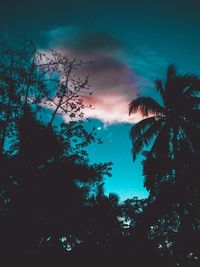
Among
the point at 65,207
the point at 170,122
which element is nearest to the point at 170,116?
the point at 170,122

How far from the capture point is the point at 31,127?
12.1 m

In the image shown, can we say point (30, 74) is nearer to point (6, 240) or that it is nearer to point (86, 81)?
point (86, 81)

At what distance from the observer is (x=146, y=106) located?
747 inches

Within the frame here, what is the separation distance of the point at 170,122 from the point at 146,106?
198cm

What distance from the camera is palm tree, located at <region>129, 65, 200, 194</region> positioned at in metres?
17.2

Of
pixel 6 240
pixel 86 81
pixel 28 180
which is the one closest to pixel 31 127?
pixel 28 180

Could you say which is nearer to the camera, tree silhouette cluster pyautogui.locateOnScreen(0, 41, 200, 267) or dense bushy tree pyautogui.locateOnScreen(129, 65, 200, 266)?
tree silhouette cluster pyautogui.locateOnScreen(0, 41, 200, 267)

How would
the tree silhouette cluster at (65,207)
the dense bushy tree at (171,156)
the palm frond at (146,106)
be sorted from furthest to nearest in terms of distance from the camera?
the palm frond at (146,106)
the dense bushy tree at (171,156)
the tree silhouette cluster at (65,207)

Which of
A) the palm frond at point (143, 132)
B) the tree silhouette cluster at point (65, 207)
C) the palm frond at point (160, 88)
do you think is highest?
the palm frond at point (160, 88)

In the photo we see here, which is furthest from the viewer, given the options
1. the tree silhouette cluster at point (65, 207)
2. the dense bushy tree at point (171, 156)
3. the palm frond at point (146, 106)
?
the palm frond at point (146, 106)

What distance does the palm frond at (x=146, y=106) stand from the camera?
1877 centimetres

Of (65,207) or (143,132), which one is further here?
(143,132)

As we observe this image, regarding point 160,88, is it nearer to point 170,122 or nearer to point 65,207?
point 170,122

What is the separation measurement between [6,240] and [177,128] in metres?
11.4
